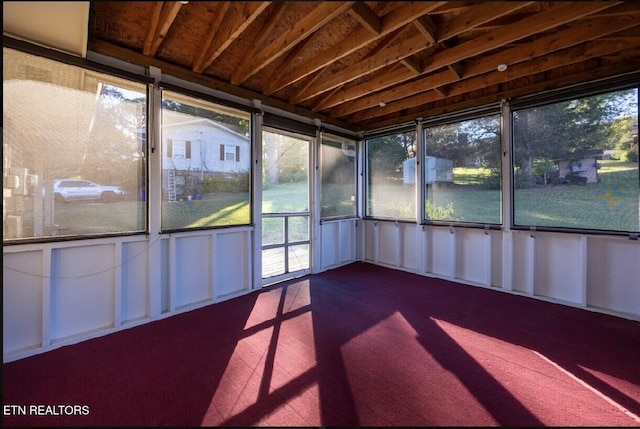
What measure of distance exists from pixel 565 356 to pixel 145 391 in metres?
3.19

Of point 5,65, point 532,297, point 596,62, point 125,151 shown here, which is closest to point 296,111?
point 125,151

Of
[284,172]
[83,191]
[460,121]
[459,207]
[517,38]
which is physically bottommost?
[459,207]

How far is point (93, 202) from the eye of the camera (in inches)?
103

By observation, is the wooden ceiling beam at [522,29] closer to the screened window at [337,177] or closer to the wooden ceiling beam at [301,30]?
the wooden ceiling beam at [301,30]

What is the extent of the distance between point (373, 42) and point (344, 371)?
314 centimetres

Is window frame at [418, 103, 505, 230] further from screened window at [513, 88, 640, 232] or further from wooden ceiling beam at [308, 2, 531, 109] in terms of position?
wooden ceiling beam at [308, 2, 531, 109]

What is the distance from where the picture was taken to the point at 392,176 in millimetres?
5156

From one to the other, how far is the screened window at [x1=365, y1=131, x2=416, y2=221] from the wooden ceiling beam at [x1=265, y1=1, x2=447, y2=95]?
2.44 metres

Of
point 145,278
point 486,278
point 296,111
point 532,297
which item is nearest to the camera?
point 145,278

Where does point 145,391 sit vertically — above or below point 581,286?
below

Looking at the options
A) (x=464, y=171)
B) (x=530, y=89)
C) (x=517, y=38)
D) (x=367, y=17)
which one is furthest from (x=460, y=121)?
(x=367, y=17)

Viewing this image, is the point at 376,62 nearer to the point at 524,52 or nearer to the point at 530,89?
the point at 524,52

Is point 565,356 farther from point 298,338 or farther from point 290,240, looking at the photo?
point 290,240

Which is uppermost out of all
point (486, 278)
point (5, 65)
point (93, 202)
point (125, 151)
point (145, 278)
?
point (5, 65)
